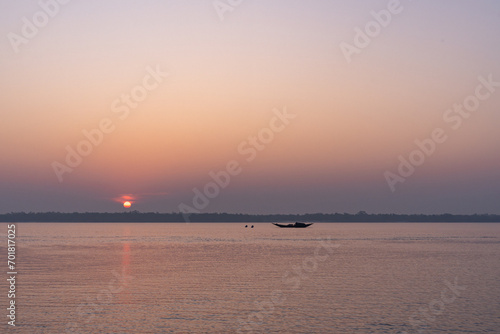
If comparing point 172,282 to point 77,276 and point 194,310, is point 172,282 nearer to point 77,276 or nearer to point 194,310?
point 77,276

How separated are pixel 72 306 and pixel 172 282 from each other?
16579 millimetres

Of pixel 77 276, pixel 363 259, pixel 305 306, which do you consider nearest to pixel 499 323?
pixel 305 306

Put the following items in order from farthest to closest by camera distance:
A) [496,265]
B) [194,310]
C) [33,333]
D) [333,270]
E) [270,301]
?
[496,265] < [333,270] < [270,301] < [194,310] < [33,333]

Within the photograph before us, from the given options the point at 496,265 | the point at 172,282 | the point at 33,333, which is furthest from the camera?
the point at 496,265

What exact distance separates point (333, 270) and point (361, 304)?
2691cm

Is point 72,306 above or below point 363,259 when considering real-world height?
below

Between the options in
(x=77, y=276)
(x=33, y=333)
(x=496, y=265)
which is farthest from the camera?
(x=496, y=265)

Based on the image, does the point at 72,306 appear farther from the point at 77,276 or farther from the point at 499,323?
the point at 499,323

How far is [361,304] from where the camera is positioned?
46.4 metres

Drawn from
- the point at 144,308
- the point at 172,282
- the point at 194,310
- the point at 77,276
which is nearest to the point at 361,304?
the point at 194,310

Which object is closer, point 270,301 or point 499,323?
point 499,323

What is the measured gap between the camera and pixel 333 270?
240ft

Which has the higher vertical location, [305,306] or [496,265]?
[496,265]

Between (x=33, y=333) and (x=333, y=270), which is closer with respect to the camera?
(x=33, y=333)
